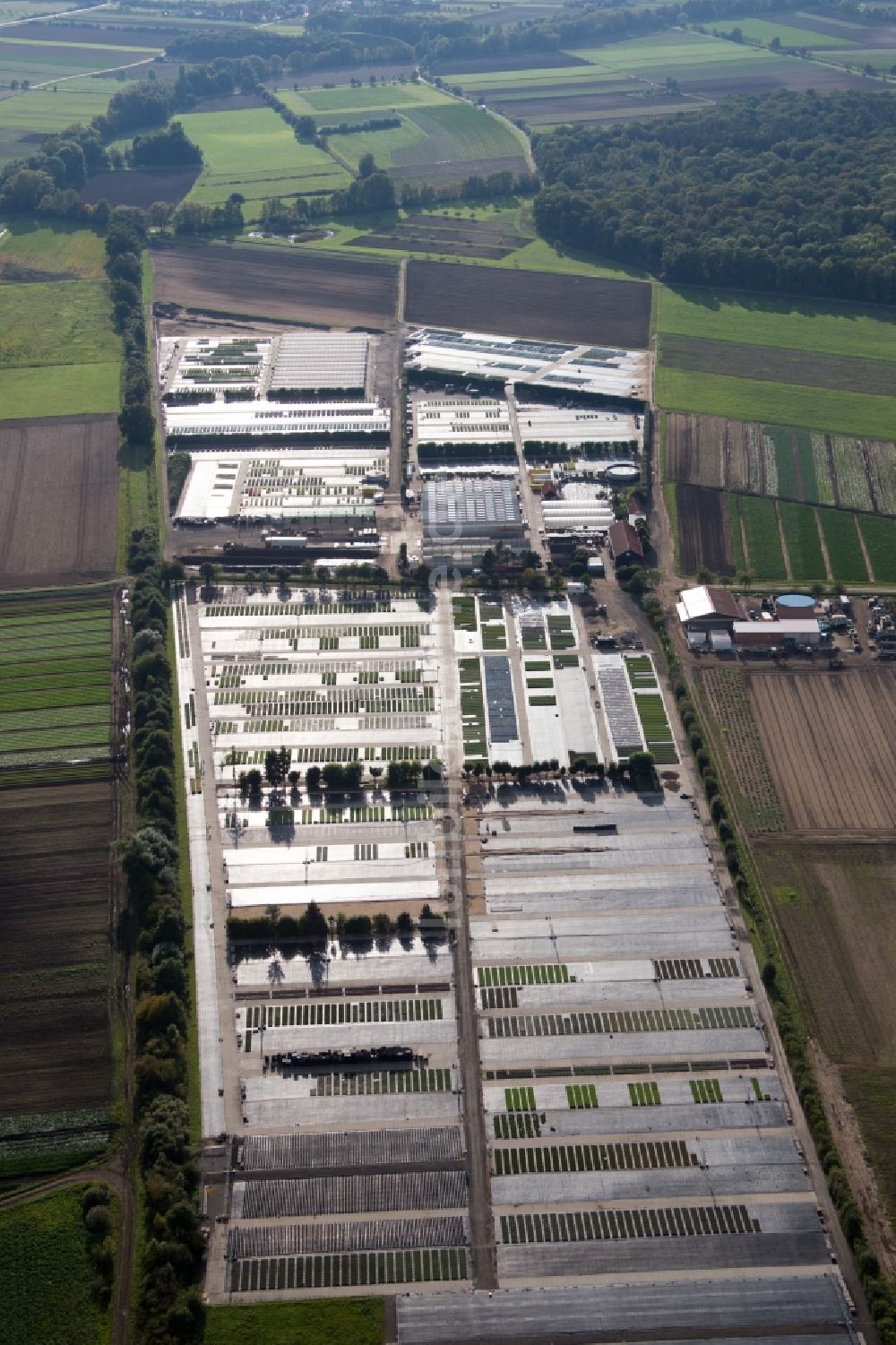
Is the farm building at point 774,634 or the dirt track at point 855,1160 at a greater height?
the farm building at point 774,634

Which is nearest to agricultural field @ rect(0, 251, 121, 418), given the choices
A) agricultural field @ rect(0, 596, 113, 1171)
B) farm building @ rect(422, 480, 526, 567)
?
agricultural field @ rect(0, 596, 113, 1171)

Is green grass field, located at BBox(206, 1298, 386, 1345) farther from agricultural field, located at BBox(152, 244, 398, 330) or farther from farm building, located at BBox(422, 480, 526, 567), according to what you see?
agricultural field, located at BBox(152, 244, 398, 330)

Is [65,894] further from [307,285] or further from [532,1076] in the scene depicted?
[307,285]

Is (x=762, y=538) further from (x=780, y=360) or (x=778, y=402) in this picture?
(x=780, y=360)

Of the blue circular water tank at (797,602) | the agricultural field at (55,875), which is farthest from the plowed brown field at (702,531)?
the agricultural field at (55,875)

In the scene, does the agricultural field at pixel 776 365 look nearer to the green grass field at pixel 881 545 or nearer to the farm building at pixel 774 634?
the green grass field at pixel 881 545

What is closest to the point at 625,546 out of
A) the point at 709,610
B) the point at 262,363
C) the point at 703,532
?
the point at 703,532
